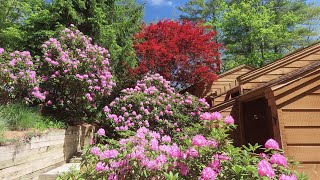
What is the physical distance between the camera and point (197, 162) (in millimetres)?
2221

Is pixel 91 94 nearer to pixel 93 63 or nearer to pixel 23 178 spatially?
pixel 93 63

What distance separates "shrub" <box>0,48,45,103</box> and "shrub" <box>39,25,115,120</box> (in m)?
0.64

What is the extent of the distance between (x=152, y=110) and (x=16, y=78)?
11.1 ft

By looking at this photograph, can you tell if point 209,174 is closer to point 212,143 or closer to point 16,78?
point 212,143

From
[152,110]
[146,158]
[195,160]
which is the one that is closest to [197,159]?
[195,160]

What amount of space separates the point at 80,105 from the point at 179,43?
15.3 ft

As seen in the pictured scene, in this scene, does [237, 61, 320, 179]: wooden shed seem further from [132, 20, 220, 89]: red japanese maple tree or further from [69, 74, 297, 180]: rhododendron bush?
[132, 20, 220, 89]: red japanese maple tree

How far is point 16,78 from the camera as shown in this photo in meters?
4.79

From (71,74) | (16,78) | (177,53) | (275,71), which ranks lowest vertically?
(16,78)

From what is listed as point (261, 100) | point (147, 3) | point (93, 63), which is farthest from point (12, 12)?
point (261, 100)

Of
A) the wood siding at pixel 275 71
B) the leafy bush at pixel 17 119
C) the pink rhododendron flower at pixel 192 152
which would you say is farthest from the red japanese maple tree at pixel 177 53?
the pink rhododendron flower at pixel 192 152

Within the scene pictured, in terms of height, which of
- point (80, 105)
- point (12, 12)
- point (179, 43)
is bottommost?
point (80, 105)

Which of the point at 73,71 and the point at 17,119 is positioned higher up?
the point at 73,71

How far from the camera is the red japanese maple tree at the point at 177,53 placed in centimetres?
908
